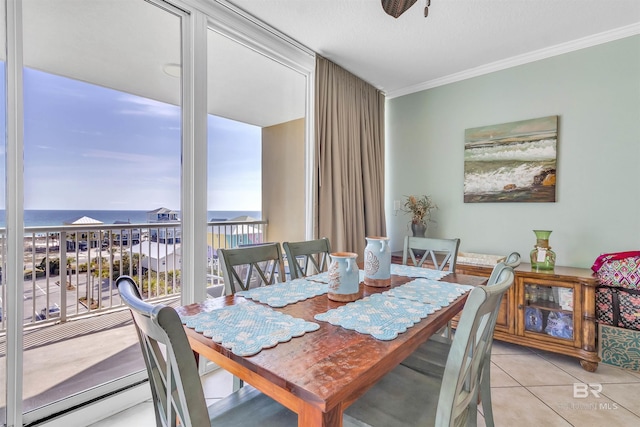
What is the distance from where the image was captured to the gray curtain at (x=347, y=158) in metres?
2.85

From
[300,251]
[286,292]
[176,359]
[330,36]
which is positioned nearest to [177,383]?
[176,359]

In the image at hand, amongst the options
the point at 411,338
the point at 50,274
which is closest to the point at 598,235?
the point at 411,338

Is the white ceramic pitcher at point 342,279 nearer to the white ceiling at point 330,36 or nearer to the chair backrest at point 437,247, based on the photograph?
the chair backrest at point 437,247

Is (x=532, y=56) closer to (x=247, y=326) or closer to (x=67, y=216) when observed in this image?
(x=247, y=326)

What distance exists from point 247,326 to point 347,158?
7.66ft

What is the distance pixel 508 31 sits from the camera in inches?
94.2

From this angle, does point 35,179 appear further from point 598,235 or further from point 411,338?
point 598,235

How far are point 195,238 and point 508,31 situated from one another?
280 cm

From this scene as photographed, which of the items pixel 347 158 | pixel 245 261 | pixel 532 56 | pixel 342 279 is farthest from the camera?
pixel 347 158

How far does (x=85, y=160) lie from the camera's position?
1.98 metres

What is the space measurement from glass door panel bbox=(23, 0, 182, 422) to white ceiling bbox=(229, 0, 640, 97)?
0.84m

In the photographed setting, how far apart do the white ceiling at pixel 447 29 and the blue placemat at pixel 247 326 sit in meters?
2.02

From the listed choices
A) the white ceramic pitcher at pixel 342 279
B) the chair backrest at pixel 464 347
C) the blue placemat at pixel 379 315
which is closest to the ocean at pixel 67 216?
the white ceramic pitcher at pixel 342 279

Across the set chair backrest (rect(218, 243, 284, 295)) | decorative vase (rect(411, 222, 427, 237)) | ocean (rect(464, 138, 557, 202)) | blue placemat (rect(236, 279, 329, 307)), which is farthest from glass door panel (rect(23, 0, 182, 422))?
ocean (rect(464, 138, 557, 202))
